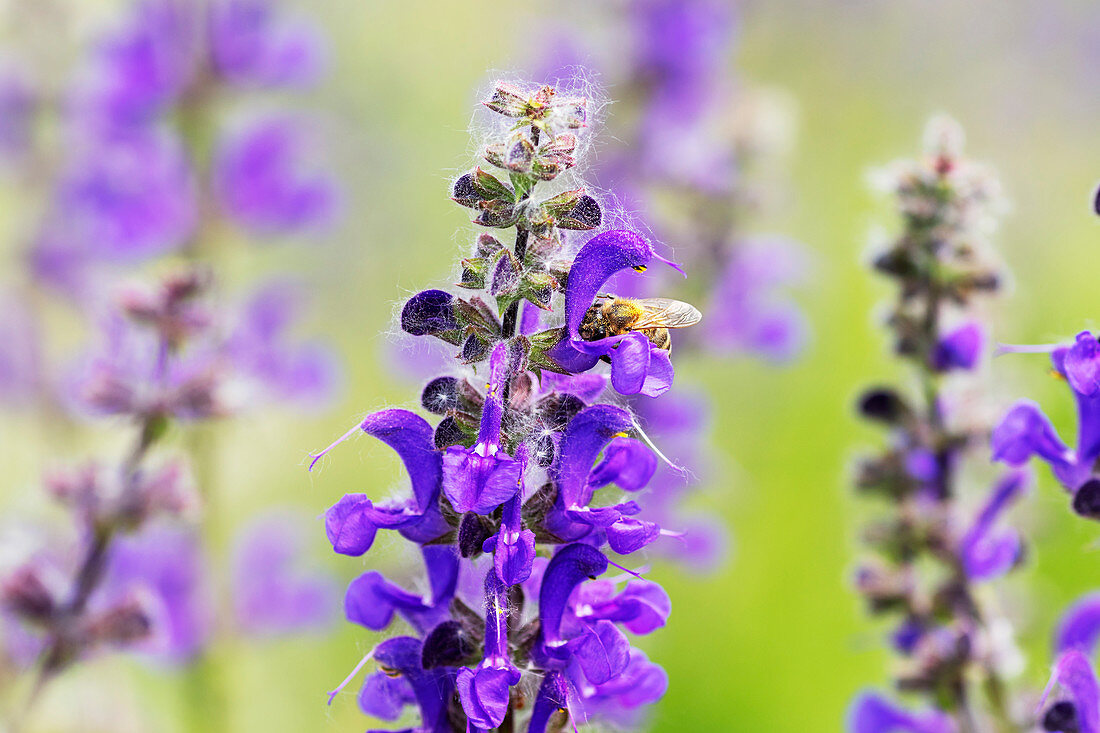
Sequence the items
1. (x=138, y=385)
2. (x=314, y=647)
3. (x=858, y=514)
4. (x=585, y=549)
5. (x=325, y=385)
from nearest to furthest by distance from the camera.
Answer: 1. (x=585, y=549)
2. (x=138, y=385)
3. (x=325, y=385)
4. (x=858, y=514)
5. (x=314, y=647)

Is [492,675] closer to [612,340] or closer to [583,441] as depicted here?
[583,441]

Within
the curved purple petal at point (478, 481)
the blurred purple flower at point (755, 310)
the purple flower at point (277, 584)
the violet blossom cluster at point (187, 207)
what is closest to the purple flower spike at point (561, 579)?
the curved purple petal at point (478, 481)

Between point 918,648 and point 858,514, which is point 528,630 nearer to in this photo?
point 918,648

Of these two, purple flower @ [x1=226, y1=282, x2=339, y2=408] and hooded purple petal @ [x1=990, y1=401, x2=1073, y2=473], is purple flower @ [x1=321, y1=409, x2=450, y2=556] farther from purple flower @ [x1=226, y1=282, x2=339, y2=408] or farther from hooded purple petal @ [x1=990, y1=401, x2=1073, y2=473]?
purple flower @ [x1=226, y1=282, x2=339, y2=408]

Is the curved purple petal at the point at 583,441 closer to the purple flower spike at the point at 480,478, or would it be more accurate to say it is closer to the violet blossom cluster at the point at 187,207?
the purple flower spike at the point at 480,478

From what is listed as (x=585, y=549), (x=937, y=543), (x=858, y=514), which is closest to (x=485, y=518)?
(x=585, y=549)

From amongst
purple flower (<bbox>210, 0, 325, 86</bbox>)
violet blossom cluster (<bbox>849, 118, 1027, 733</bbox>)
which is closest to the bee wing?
violet blossom cluster (<bbox>849, 118, 1027, 733</bbox>)

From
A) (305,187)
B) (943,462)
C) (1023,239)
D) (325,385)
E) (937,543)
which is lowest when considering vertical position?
(937,543)
